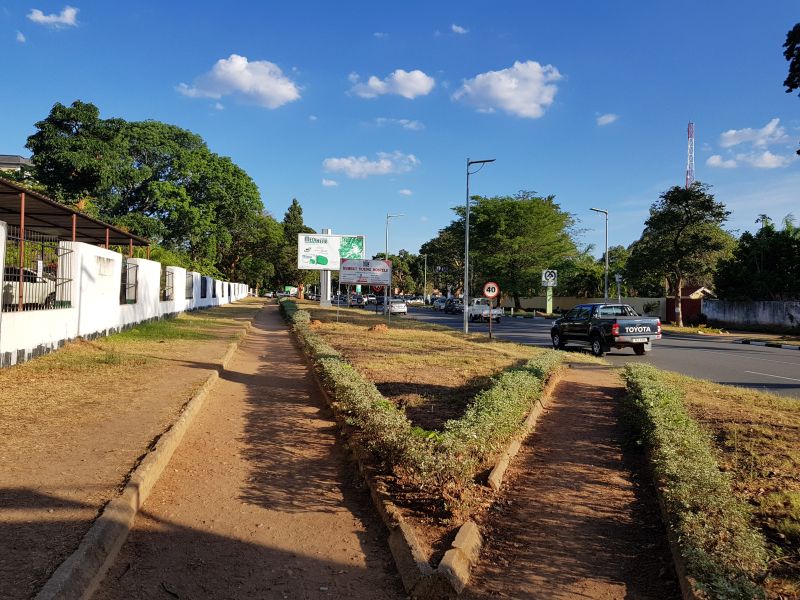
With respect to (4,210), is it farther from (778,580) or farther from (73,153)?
(73,153)

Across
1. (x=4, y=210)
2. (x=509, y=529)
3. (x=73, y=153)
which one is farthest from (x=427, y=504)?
(x=73, y=153)

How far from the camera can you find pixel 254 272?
71.3 m

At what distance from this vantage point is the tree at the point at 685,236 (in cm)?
3127

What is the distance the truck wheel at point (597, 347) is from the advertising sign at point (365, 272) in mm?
12102

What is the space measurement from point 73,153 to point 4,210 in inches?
764

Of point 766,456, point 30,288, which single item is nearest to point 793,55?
point 766,456

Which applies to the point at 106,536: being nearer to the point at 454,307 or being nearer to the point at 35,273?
the point at 35,273

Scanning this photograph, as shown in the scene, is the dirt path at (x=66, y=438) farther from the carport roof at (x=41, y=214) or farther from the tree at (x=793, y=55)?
the tree at (x=793, y=55)

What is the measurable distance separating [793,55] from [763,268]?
3125 centimetres

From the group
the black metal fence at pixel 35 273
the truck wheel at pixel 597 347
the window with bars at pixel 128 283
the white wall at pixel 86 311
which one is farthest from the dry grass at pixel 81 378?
the truck wheel at pixel 597 347

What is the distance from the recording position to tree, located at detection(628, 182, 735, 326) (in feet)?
103

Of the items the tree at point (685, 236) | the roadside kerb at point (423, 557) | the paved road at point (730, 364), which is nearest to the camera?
the roadside kerb at point (423, 557)

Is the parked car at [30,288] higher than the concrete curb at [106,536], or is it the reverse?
the parked car at [30,288]

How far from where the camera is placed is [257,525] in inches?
173
